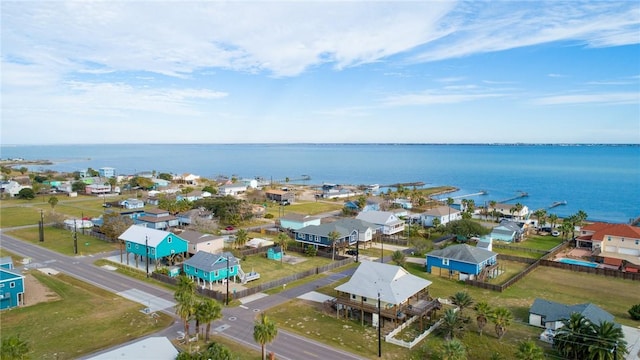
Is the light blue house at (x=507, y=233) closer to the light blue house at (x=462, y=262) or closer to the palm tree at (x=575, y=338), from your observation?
the light blue house at (x=462, y=262)

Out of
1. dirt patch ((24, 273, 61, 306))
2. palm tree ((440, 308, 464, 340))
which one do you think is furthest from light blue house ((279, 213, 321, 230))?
palm tree ((440, 308, 464, 340))

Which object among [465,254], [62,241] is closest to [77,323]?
[62,241]

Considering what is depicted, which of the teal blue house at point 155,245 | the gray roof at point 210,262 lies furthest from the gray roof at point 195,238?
the gray roof at point 210,262

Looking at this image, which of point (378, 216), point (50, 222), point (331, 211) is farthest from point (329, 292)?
point (50, 222)

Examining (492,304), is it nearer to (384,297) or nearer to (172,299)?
(384,297)

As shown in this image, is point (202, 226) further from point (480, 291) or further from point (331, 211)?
point (480, 291)
